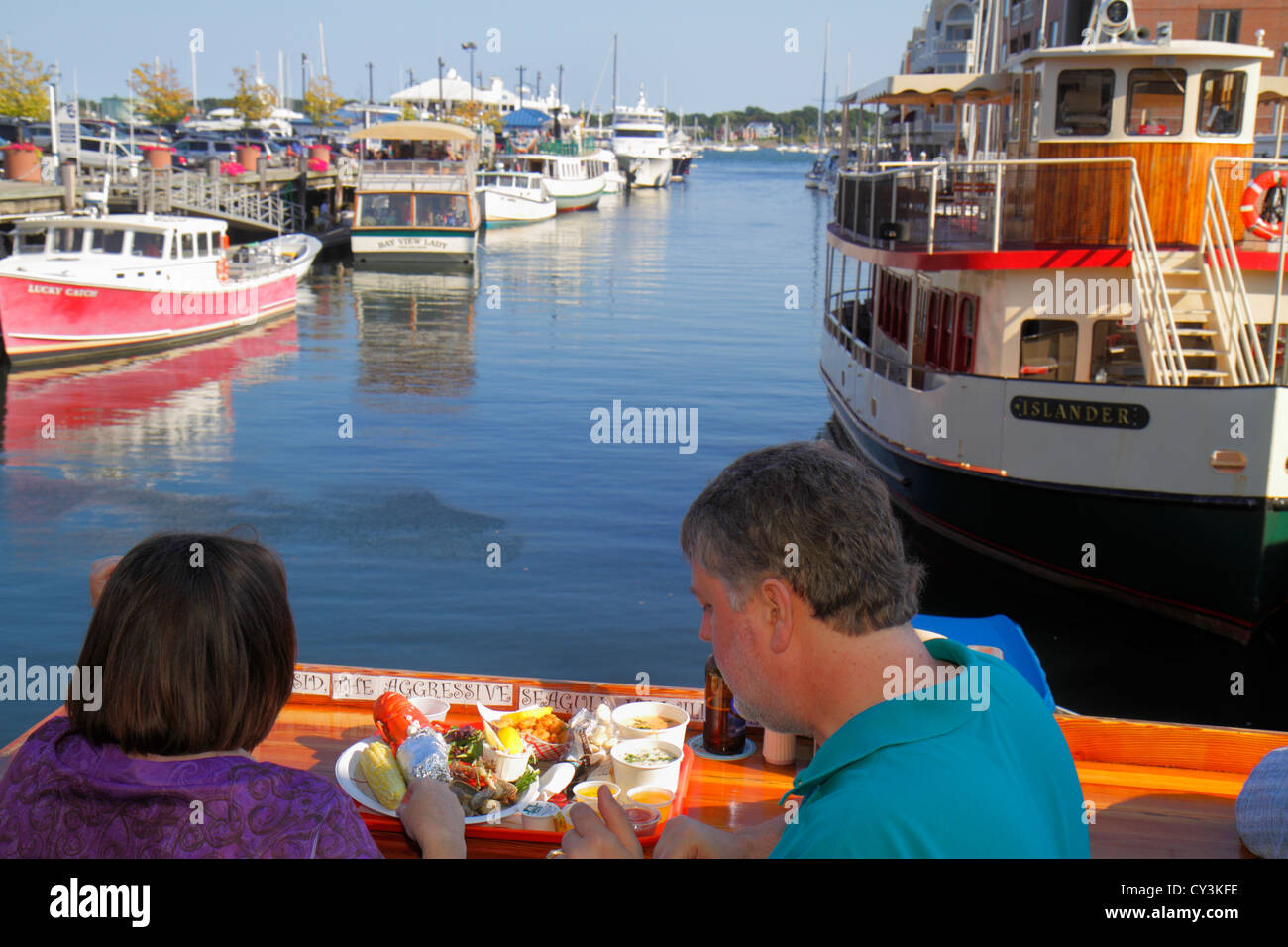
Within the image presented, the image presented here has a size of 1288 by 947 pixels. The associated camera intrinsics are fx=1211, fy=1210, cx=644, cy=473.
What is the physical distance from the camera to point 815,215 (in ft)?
236

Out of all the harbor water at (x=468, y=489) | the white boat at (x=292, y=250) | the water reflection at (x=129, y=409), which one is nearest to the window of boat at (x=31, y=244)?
the water reflection at (x=129, y=409)

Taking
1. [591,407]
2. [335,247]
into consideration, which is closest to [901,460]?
[591,407]

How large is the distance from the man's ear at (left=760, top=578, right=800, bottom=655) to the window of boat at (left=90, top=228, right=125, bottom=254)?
2287cm

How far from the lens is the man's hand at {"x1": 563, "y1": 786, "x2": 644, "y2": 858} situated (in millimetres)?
2137

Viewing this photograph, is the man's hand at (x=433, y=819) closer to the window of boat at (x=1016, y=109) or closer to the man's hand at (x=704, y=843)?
the man's hand at (x=704, y=843)

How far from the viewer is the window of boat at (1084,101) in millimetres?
12219

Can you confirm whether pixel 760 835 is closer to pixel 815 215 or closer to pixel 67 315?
pixel 67 315

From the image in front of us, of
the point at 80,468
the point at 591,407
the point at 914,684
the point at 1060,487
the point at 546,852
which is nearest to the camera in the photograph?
the point at 914,684

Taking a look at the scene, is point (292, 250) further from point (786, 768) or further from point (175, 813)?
point (175, 813)

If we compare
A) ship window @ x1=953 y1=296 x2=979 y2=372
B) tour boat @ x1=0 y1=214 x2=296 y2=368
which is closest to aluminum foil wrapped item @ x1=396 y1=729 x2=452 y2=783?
ship window @ x1=953 y1=296 x2=979 y2=372

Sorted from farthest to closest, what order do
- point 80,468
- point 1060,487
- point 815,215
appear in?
1. point 815,215
2. point 80,468
3. point 1060,487

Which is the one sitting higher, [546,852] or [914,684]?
[914,684]

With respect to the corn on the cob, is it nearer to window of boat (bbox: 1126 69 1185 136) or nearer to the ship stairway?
the ship stairway
